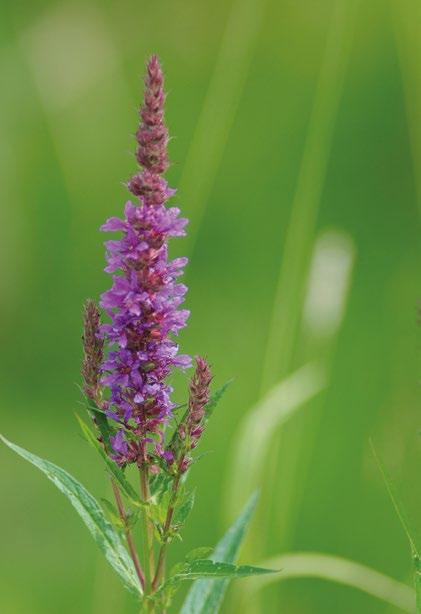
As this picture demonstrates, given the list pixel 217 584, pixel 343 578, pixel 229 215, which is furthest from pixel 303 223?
pixel 217 584

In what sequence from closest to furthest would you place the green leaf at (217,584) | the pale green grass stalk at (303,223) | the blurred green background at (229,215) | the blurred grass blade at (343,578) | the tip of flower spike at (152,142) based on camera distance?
the tip of flower spike at (152,142), the green leaf at (217,584), the blurred grass blade at (343,578), the pale green grass stalk at (303,223), the blurred green background at (229,215)

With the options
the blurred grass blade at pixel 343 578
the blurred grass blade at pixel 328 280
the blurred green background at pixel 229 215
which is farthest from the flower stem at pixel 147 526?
the blurred green background at pixel 229 215

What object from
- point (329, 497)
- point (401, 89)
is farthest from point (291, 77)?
point (329, 497)

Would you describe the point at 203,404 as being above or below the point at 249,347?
below

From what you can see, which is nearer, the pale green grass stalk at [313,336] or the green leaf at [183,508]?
the green leaf at [183,508]

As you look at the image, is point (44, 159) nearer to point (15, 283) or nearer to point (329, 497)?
point (15, 283)

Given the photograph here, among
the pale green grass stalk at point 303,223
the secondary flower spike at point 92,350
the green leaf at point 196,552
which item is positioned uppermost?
the pale green grass stalk at point 303,223

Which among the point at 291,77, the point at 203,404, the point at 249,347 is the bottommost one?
the point at 203,404

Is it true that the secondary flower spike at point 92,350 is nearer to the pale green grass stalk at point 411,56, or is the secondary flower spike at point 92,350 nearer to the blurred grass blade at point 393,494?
the blurred grass blade at point 393,494
